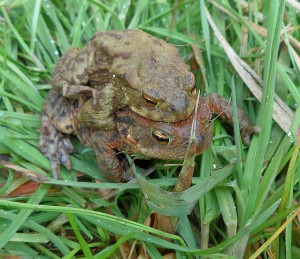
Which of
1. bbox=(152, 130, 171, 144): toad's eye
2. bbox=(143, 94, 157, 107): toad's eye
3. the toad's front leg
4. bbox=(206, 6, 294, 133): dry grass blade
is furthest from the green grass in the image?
bbox=(143, 94, 157, 107): toad's eye

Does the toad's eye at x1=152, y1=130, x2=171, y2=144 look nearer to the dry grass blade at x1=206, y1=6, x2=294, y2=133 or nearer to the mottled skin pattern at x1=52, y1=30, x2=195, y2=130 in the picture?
the mottled skin pattern at x1=52, y1=30, x2=195, y2=130

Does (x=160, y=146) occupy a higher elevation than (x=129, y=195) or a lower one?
higher

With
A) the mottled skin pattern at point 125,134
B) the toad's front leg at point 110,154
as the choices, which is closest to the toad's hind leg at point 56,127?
the mottled skin pattern at point 125,134

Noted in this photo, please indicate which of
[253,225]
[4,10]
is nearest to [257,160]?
[253,225]

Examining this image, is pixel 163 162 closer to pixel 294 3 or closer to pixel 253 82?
pixel 253 82

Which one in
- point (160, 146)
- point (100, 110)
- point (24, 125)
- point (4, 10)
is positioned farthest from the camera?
point (4, 10)

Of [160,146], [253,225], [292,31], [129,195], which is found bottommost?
[129,195]

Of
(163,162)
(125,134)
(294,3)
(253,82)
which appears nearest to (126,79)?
(125,134)

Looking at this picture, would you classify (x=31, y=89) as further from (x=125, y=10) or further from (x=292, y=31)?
(x=292, y=31)
